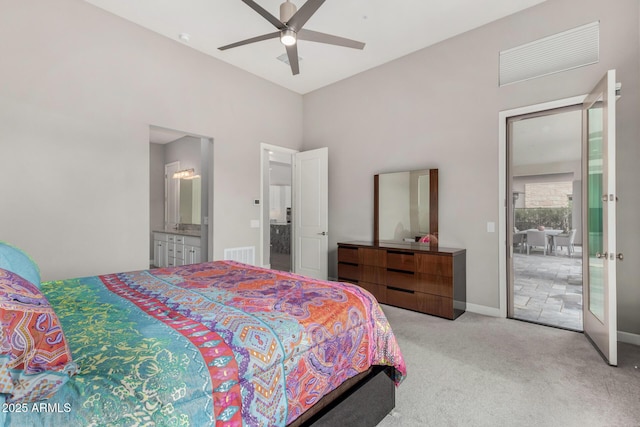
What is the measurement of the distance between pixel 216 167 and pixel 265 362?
3.49 meters

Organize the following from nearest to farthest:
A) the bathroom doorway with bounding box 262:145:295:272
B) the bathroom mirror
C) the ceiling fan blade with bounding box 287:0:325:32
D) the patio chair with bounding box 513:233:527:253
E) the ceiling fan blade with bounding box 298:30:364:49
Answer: the ceiling fan blade with bounding box 287:0:325:32 < the ceiling fan blade with bounding box 298:30:364:49 < the patio chair with bounding box 513:233:527:253 < the bathroom doorway with bounding box 262:145:295:272 < the bathroom mirror

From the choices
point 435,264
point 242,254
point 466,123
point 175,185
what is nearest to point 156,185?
point 175,185

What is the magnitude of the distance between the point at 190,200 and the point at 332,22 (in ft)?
14.8

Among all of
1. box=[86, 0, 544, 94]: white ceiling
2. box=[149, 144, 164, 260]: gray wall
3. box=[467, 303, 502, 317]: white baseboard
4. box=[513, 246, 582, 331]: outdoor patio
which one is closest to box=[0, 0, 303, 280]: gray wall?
box=[86, 0, 544, 94]: white ceiling

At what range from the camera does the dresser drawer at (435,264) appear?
331 centimetres

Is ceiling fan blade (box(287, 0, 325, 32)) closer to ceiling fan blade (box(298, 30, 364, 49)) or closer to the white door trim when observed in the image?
ceiling fan blade (box(298, 30, 364, 49))

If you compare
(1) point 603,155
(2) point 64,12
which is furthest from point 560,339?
(2) point 64,12

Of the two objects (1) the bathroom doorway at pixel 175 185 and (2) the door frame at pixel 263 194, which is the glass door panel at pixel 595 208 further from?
(1) the bathroom doorway at pixel 175 185

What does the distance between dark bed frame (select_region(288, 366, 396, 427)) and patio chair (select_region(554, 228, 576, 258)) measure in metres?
3.26

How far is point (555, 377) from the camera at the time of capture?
7.11 ft

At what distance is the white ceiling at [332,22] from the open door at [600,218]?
56.1 inches

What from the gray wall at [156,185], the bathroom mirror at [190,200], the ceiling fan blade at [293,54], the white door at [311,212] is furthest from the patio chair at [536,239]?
the gray wall at [156,185]

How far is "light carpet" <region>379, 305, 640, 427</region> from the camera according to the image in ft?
5.78

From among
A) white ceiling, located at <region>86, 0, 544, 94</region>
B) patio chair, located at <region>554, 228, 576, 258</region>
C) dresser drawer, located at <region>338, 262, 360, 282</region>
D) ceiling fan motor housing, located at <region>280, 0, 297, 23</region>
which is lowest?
dresser drawer, located at <region>338, 262, 360, 282</region>
